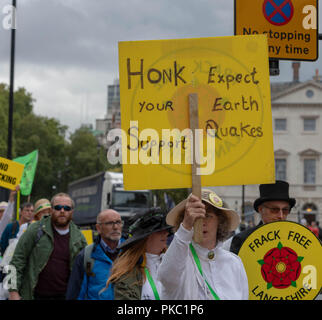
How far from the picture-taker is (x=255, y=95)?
381 centimetres

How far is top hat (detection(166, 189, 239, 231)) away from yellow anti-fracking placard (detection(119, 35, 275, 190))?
7.8 inches

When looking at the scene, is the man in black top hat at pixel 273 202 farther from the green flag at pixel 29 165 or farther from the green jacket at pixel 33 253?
the green flag at pixel 29 165

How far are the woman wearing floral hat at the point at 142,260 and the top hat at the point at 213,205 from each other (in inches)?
26.0

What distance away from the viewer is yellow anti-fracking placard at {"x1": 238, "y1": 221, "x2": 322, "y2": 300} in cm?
437

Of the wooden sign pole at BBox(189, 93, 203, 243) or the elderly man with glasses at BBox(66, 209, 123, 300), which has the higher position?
the wooden sign pole at BBox(189, 93, 203, 243)

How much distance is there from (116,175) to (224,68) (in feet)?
100

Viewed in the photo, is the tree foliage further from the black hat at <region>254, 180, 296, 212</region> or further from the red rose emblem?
the red rose emblem

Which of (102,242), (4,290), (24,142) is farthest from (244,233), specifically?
(24,142)

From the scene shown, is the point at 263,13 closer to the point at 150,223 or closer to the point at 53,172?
the point at 150,223

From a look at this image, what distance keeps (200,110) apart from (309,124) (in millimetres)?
72539

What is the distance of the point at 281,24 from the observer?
558cm

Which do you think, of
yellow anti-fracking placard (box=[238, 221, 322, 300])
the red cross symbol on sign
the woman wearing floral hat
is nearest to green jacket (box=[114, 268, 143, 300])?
the woman wearing floral hat

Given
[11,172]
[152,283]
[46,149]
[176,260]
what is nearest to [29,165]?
[11,172]

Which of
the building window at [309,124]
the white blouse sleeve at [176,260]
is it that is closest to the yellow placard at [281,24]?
the white blouse sleeve at [176,260]
